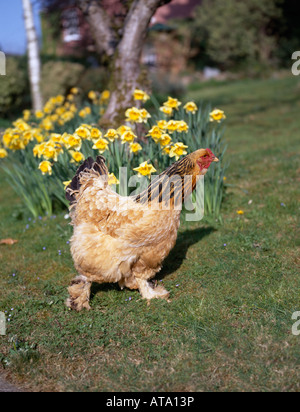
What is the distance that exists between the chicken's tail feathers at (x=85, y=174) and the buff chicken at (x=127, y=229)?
0.39ft

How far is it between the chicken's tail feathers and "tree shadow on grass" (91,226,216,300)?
2.81ft

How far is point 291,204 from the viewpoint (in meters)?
5.10

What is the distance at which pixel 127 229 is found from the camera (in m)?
3.30

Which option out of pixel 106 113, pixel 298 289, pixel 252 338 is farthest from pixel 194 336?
pixel 106 113

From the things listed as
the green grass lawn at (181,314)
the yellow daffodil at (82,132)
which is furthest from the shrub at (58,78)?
the yellow daffodil at (82,132)

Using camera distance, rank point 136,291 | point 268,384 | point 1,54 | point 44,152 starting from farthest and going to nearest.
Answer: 1. point 1,54
2. point 44,152
3. point 136,291
4. point 268,384

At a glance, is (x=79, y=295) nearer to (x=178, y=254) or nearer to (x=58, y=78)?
(x=178, y=254)

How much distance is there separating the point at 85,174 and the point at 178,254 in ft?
4.45

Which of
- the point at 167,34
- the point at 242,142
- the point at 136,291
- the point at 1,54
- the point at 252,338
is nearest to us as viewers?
the point at 252,338

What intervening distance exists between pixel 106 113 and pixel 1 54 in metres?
7.21

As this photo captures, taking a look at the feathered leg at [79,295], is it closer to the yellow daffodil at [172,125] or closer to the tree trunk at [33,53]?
the yellow daffodil at [172,125]

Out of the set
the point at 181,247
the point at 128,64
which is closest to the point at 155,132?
the point at 181,247

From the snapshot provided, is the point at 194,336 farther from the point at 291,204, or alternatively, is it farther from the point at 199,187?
the point at 291,204

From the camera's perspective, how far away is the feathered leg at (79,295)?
3551 millimetres
